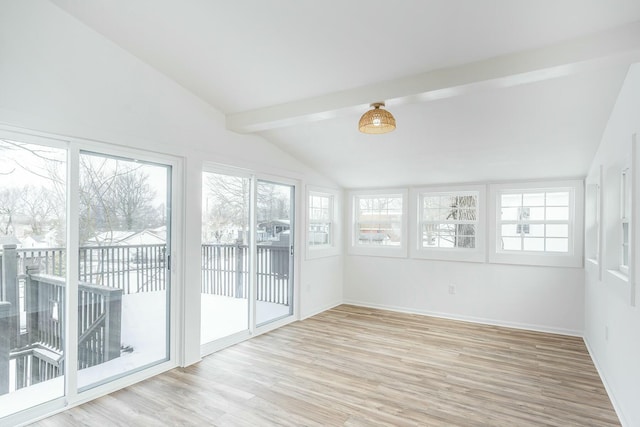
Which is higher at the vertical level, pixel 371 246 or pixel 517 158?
pixel 517 158

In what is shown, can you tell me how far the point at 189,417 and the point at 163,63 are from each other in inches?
110

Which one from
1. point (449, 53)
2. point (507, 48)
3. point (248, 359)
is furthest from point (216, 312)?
point (507, 48)

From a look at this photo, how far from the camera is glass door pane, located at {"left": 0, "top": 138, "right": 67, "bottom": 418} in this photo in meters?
2.37

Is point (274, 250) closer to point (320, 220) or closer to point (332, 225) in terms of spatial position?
point (320, 220)

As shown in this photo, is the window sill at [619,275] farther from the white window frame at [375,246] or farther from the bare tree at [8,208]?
the bare tree at [8,208]

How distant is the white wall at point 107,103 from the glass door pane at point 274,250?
1.90 feet

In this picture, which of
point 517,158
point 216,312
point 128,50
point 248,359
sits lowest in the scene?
point 248,359

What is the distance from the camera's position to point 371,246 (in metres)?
5.90

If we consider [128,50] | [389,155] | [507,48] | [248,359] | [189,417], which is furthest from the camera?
[389,155]

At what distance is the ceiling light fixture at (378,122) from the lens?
2740 millimetres

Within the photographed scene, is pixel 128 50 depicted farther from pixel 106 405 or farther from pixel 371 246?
pixel 371 246

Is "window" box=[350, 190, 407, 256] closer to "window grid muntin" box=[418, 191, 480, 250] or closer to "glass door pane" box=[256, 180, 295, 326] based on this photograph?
"window grid muntin" box=[418, 191, 480, 250]

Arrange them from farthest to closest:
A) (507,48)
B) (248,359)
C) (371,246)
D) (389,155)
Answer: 1. (371,246)
2. (389,155)
3. (248,359)
4. (507,48)

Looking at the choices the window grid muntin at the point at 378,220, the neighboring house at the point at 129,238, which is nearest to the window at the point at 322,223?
the window grid muntin at the point at 378,220
